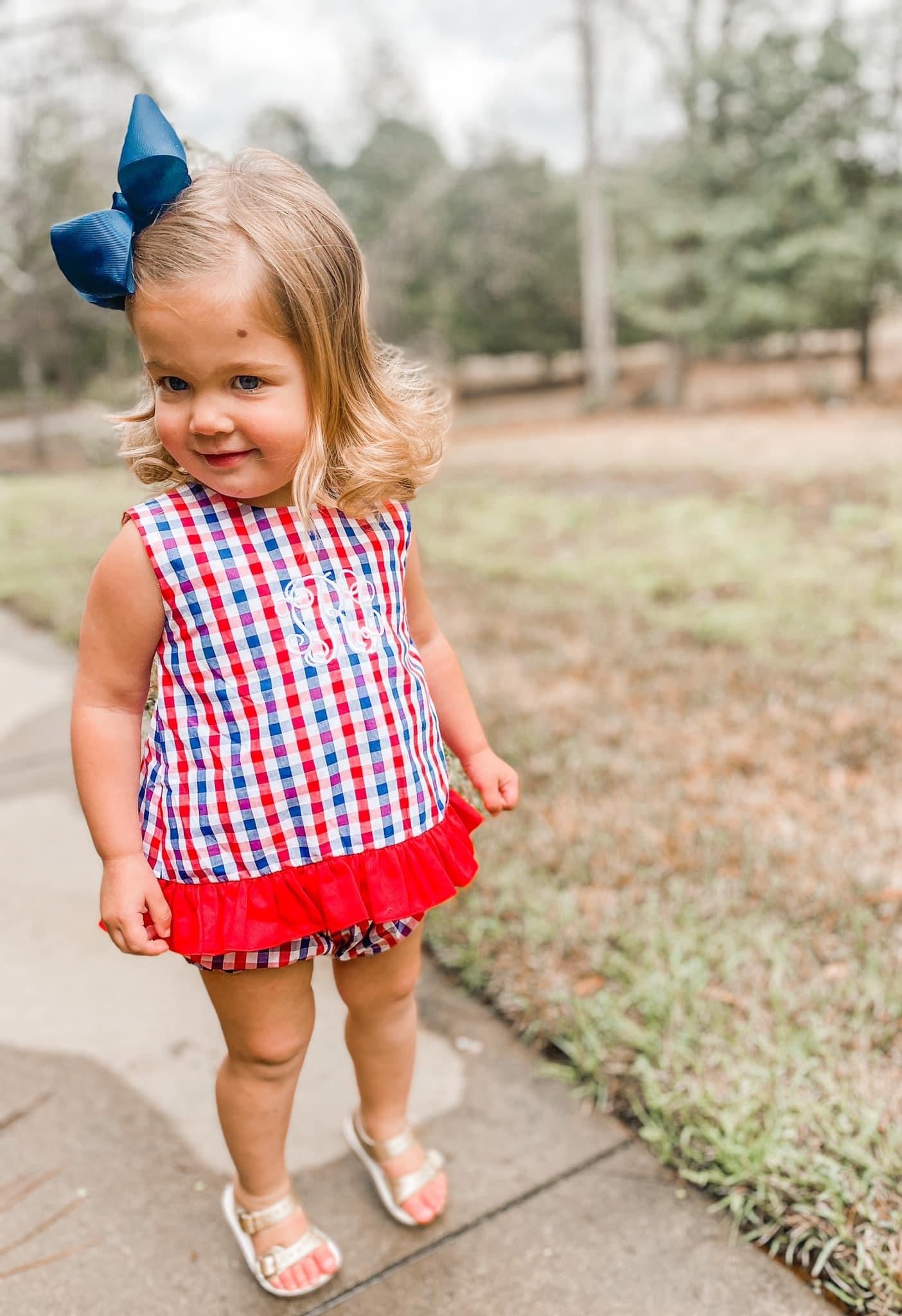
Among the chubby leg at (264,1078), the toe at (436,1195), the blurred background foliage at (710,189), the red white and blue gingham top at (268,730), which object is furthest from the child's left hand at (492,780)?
the blurred background foliage at (710,189)

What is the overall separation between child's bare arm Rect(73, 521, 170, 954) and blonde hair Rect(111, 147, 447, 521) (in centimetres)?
16

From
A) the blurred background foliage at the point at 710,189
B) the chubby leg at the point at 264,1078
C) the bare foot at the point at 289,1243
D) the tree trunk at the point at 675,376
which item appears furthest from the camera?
the tree trunk at the point at 675,376

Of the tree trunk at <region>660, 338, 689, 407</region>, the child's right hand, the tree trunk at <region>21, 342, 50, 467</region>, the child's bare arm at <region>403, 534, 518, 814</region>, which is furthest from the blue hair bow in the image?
the tree trunk at <region>21, 342, 50, 467</region>

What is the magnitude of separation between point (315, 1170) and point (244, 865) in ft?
2.41

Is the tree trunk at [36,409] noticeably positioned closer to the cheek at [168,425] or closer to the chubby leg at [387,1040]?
the chubby leg at [387,1040]

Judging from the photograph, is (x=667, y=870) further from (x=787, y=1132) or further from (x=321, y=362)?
(x=321, y=362)

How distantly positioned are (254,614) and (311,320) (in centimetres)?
34

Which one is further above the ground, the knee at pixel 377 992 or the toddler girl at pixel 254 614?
the toddler girl at pixel 254 614

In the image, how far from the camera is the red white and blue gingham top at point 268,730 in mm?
1294

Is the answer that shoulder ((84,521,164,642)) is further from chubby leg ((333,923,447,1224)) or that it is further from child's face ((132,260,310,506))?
chubby leg ((333,923,447,1224))

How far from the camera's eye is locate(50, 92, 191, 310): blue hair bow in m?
1.19

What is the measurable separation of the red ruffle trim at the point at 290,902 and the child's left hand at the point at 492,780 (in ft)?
0.77

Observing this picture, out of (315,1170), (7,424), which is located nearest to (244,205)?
(315,1170)

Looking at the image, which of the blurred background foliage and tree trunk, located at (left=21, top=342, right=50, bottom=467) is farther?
tree trunk, located at (left=21, top=342, right=50, bottom=467)
